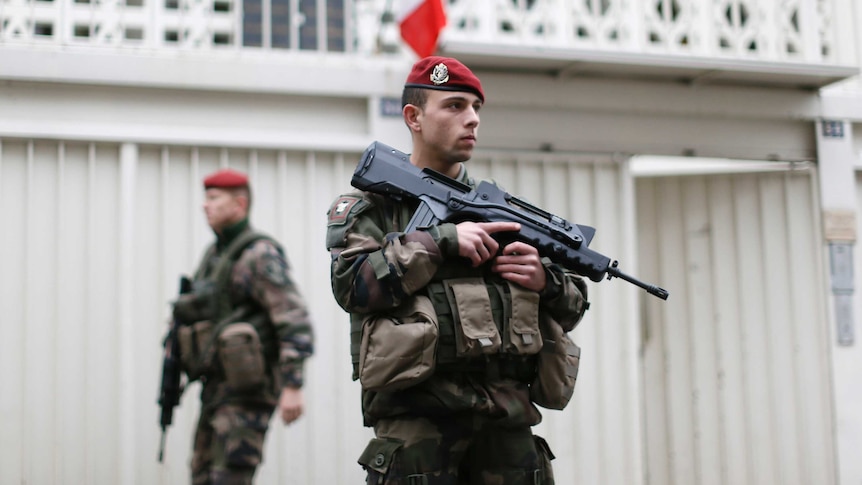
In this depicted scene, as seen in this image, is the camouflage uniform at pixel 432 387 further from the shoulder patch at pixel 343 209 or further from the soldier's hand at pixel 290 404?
the soldier's hand at pixel 290 404

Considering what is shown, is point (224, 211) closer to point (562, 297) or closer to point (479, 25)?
point (562, 297)

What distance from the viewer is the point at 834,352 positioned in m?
6.97

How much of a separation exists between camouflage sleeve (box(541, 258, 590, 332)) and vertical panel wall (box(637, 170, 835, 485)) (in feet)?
14.9

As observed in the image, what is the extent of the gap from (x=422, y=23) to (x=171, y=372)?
2707 millimetres

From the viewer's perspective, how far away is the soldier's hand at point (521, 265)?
2.81 metres

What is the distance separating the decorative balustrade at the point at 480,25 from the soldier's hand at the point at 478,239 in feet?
10.9

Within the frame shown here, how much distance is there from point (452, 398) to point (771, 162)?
205 inches

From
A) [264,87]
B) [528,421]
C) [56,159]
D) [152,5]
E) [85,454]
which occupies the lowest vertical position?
[85,454]

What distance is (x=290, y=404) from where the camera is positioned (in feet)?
14.7

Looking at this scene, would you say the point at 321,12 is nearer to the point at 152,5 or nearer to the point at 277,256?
the point at 152,5

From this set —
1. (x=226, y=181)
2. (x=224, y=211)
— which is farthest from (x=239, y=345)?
(x=226, y=181)

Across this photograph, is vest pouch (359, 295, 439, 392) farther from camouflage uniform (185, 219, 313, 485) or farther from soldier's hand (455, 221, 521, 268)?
camouflage uniform (185, 219, 313, 485)

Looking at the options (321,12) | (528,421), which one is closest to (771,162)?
(321,12)

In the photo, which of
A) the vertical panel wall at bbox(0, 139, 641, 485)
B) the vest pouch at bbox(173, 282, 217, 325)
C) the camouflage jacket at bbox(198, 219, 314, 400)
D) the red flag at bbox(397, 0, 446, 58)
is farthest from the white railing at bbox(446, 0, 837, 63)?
the vest pouch at bbox(173, 282, 217, 325)
